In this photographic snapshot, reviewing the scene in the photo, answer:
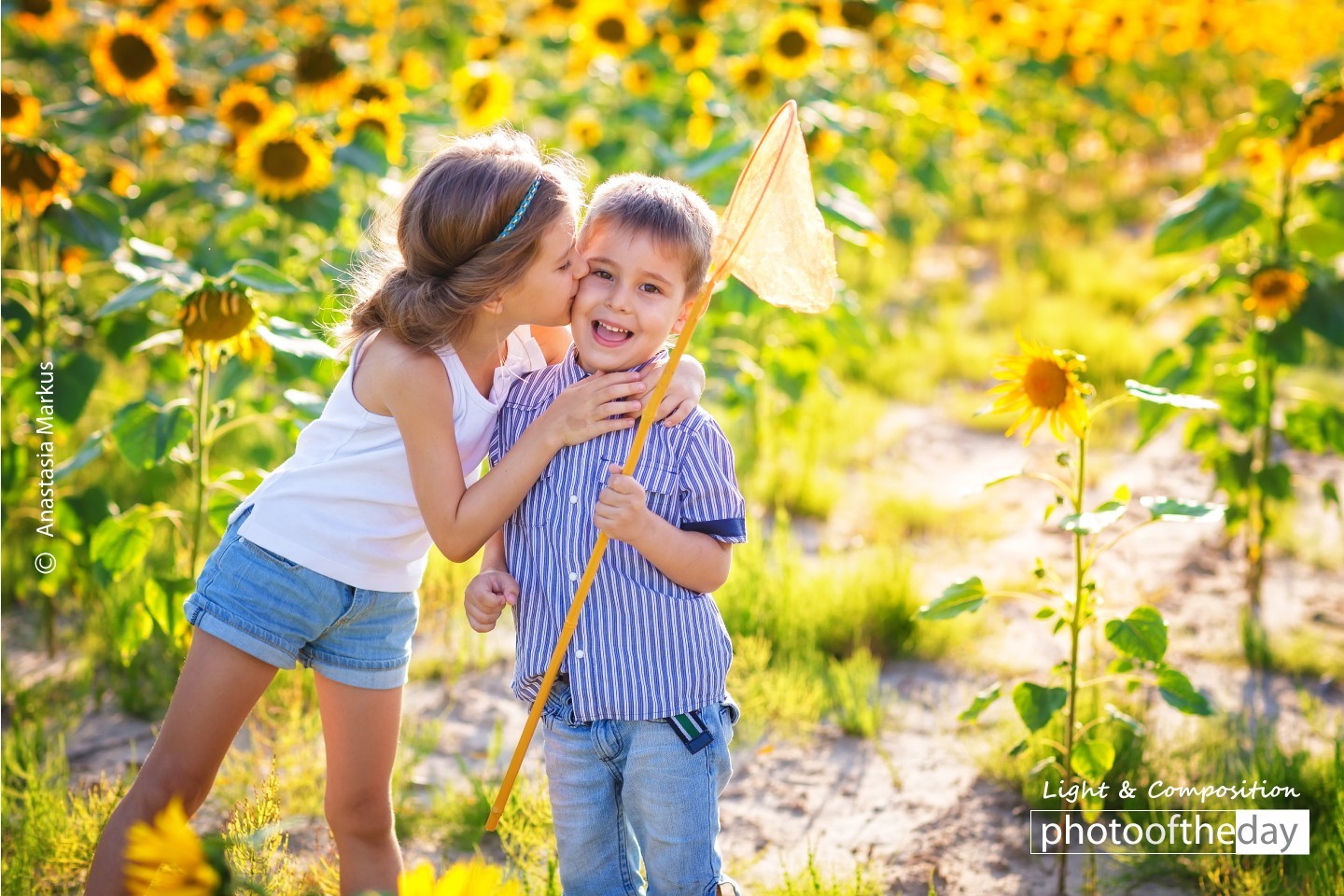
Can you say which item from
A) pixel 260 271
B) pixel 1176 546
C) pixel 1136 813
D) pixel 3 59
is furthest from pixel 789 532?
pixel 3 59

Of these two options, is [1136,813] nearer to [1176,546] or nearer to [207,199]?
[1176,546]

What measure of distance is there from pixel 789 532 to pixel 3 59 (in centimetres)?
375

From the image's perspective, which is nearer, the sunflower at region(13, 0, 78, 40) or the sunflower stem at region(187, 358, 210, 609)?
the sunflower stem at region(187, 358, 210, 609)

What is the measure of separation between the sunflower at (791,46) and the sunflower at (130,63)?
2.20 m

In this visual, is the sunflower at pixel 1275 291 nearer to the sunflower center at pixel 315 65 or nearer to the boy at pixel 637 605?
the boy at pixel 637 605

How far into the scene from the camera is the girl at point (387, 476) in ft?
5.89

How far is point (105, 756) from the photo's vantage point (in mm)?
2779

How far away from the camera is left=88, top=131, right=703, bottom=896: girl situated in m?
1.79

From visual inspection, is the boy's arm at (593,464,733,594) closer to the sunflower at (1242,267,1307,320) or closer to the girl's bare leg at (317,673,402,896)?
the girl's bare leg at (317,673,402,896)

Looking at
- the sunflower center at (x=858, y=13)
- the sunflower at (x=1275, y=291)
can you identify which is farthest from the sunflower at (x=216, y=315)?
the sunflower center at (x=858, y=13)

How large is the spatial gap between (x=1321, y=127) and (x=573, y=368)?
220 centimetres

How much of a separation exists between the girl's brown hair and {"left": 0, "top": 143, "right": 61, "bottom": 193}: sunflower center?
4.47 feet

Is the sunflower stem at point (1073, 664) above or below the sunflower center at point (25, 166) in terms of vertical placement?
below

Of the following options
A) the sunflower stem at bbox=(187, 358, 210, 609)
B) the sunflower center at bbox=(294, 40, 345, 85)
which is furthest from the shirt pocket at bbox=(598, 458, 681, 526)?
the sunflower center at bbox=(294, 40, 345, 85)
